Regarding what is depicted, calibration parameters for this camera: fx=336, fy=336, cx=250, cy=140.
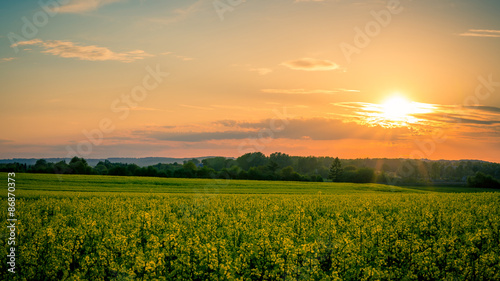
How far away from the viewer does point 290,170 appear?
327 feet

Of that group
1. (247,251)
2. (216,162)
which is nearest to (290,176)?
(216,162)

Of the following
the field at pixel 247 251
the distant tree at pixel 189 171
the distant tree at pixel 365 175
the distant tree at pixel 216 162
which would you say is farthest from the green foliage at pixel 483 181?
the field at pixel 247 251

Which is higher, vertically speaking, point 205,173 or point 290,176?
point 205,173

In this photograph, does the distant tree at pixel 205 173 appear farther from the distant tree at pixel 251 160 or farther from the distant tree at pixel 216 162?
the distant tree at pixel 251 160

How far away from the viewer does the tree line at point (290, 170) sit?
3073 inches

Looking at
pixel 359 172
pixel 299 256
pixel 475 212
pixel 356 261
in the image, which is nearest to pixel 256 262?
pixel 299 256

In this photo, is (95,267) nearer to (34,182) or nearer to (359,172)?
(34,182)

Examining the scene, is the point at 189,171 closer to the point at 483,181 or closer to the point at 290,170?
the point at 290,170

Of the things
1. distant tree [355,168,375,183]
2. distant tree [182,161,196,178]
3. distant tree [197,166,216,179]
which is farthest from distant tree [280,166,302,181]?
distant tree [182,161,196,178]

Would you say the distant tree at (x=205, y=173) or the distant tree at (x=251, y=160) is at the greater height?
the distant tree at (x=251, y=160)

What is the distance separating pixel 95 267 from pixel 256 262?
5.16 metres

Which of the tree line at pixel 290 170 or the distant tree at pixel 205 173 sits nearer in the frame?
the tree line at pixel 290 170

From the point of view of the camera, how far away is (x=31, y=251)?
467 inches

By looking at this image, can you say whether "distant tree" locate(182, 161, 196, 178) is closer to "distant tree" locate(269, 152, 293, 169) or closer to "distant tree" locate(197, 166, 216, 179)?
"distant tree" locate(197, 166, 216, 179)
